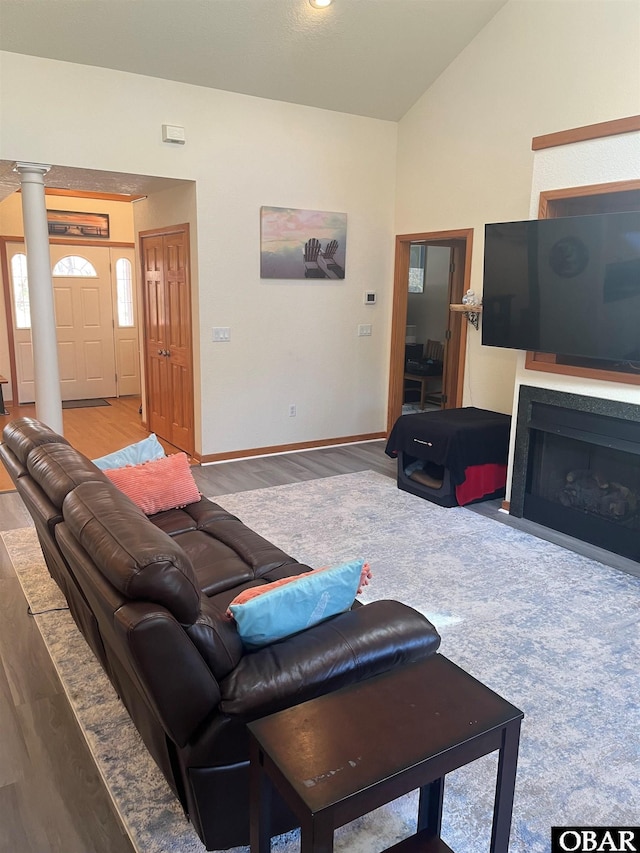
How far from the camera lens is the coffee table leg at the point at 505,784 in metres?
1.43

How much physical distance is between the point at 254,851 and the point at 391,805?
654mm

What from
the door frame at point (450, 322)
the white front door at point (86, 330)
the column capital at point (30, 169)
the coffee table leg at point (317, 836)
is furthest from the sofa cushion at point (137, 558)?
the white front door at point (86, 330)

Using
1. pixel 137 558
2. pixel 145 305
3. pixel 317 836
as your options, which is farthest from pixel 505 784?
pixel 145 305

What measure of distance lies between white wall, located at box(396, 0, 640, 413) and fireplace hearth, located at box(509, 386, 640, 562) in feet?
2.96

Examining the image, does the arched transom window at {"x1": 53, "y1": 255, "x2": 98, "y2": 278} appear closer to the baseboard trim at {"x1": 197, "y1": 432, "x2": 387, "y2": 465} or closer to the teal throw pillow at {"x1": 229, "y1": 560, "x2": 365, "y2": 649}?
the baseboard trim at {"x1": 197, "y1": 432, "x2": 387, "y2": 465}

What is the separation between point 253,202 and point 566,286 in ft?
9.18

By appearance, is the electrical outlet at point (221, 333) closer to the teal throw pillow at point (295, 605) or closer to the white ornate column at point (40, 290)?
the white ornate column at point (40, 290)

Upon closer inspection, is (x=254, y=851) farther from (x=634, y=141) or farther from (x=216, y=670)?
(x=634, y=141)

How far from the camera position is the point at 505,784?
1.46 metres

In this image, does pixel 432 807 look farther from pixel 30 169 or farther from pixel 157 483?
pixel 30 169

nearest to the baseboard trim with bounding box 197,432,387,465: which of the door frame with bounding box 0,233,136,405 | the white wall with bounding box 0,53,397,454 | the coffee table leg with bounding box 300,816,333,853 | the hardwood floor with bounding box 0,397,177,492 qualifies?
the white wall with bounding box 0,53,397,454

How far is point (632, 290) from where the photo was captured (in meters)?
3.58

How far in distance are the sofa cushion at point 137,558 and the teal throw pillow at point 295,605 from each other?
0.19m

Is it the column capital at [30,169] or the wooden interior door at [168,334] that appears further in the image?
the wooden interior door at [168,334]
